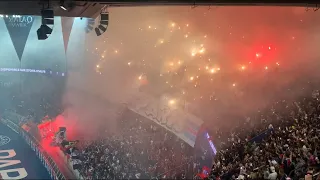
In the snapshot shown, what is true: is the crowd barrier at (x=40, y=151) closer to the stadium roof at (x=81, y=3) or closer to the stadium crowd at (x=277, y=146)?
the stadium crowd at (x=277, y=146)

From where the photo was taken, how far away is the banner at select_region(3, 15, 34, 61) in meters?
11.9

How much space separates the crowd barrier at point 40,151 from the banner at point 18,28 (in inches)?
125

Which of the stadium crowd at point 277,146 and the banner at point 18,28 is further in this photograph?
the banner at point 18,28

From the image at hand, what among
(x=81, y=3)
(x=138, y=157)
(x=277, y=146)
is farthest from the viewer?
(x=138, y=157)

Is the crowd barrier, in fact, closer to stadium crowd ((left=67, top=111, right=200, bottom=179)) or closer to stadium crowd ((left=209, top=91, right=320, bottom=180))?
stadium crowd ((left=67, top=111, right=200, bottom=179))

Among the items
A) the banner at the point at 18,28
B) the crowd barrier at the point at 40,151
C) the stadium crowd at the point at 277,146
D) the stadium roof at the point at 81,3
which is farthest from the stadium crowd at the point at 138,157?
the stadium roof at the point at 81,3

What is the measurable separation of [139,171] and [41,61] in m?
7.03

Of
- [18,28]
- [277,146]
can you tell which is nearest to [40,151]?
[18,28]

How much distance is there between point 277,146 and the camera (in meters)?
8.16

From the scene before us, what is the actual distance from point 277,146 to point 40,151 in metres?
8.55

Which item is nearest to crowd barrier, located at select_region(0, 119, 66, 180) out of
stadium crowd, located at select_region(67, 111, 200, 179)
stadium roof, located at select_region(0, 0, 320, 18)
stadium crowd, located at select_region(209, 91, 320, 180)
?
stadium crowd, located at select_region(67, 111, 200, 179)

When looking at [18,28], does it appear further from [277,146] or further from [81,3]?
[277,146]

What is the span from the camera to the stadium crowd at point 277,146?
6.85 meters

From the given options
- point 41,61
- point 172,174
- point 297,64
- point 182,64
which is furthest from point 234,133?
point 41,61
